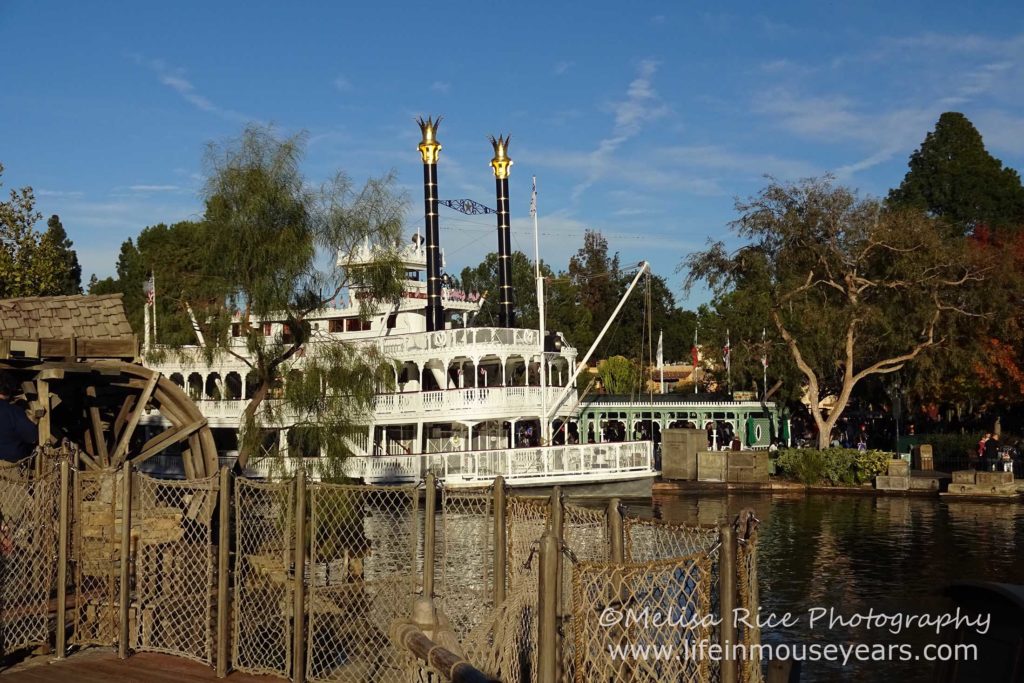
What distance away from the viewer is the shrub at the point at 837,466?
36.7 meters

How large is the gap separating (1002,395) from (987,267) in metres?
5.18

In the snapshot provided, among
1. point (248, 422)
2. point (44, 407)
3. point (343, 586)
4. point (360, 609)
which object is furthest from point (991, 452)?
point (343, 586)

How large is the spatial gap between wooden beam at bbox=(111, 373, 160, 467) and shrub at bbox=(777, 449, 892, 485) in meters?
23.5

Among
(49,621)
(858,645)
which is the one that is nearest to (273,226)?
(49,621)

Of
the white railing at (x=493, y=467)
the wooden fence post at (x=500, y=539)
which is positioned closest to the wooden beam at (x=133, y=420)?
the white railing at (x=493, y=467)

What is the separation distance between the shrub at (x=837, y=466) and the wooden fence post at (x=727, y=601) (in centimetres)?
3278

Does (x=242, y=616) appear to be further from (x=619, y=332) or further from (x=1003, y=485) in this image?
(x=619, y=332)

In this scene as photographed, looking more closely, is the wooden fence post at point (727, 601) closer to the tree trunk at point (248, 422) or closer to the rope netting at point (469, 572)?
the rope netting at point (469, 572)

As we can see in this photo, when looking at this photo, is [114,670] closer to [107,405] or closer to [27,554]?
→ [27,554]

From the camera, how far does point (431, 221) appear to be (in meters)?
44.0

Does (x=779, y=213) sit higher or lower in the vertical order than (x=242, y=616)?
higher

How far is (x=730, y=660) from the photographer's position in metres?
5.66

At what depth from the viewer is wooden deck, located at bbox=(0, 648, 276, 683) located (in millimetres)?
9492

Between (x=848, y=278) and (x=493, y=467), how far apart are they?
16166mm
